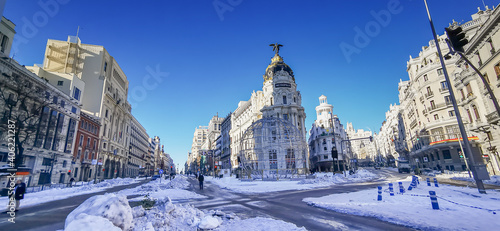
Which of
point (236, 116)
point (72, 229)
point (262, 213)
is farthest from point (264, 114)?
point (72, 229)

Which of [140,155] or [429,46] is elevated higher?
[429,46]

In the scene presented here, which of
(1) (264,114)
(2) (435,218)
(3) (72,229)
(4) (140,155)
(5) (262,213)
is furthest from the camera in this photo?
(4) (140,155)

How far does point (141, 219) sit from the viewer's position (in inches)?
260

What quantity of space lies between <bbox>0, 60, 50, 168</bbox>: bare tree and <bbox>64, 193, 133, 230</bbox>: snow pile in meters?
25.0

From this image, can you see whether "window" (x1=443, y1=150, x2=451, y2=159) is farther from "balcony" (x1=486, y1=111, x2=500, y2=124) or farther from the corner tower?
the corner tower

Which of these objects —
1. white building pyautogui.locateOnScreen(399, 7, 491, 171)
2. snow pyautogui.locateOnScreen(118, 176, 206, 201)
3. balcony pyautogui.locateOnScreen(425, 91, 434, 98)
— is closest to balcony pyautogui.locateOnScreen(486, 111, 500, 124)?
white building pyautogui.locateOnScreen(399, 7, 491, 171)

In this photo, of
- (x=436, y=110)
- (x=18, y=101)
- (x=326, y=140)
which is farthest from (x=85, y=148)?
(x=436, y=110)

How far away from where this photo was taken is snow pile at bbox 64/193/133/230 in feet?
16.0

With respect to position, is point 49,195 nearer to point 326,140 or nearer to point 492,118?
point 492,118

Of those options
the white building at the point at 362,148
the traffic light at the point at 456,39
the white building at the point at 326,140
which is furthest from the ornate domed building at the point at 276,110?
the white building at the point at 362,148

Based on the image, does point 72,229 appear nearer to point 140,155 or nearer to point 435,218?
point 435,218

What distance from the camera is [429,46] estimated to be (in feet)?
150

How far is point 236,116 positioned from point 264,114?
22365 millimetres

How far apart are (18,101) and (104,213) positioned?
31640 millimetres
